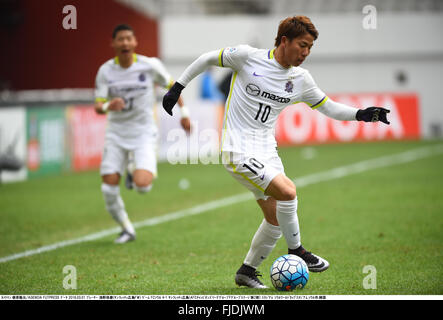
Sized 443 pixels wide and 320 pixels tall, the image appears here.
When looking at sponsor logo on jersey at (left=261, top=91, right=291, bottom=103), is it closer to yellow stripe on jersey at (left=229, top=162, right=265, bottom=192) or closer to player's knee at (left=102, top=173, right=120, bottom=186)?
→ yellow stripe on jersey at (left=229, top=162, right=265, bottom=192)

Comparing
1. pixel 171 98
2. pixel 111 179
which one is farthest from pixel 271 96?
pixel 111 179

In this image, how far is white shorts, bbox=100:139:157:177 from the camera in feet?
30.8

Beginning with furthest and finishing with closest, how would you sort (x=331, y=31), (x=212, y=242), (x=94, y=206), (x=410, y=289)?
(x=331, y=31)
(x=94, y=206)
(x=212, y=242)
(x=410, y=289)

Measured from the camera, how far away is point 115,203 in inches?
368

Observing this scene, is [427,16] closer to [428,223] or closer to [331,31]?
[331,31]

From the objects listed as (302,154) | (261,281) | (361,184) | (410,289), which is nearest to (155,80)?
(261,281)

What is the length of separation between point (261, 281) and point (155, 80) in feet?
12.2

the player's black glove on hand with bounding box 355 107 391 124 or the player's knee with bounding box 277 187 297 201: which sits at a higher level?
the player's black glove on hand with bounding box 355 107 391 124

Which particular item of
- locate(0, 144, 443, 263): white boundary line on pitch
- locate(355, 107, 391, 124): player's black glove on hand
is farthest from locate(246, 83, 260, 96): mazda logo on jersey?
locate(0, 144, 443, 263): white boundary line on pitch

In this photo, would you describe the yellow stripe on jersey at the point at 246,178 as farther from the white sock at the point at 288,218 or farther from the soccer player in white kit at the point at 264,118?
the white sock at the point at 288,218

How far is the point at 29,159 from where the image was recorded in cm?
1688

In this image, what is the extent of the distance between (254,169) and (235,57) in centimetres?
96

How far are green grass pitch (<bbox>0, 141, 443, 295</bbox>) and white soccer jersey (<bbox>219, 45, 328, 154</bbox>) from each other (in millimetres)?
1231

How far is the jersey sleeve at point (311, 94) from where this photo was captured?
21.8 feet
